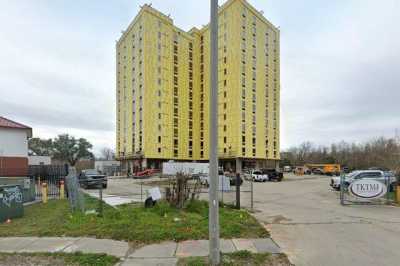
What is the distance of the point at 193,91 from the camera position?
69.6 metres

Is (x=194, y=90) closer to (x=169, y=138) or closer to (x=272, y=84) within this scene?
(x=169, y=138)

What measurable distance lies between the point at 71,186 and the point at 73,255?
221 inches

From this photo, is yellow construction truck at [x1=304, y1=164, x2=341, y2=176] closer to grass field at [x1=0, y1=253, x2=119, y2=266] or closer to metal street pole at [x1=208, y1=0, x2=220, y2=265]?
metal street pole at [x1=208, y1=0, x2=220, y2=265]

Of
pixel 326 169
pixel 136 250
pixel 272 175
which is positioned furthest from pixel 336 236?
pixel 326 169

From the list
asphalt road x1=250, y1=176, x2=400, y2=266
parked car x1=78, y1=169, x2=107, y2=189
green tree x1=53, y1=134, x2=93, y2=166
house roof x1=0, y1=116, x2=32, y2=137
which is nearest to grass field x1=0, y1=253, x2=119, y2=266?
asphalt road x1=250, y1=176, x2=400, y2=266

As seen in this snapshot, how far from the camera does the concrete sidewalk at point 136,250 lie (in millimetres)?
5711

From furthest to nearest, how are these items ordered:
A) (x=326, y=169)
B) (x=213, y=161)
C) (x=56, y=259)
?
(x=326, y=169) → (x=56, y=259) → (x=213, y=161)

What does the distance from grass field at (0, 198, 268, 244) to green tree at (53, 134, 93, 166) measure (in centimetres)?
7522

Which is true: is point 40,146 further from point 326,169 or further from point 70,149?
point 326,169

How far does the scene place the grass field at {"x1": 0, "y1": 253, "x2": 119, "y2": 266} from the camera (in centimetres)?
539

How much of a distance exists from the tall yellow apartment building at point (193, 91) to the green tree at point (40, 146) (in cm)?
2265

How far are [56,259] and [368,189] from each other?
46.8 feet

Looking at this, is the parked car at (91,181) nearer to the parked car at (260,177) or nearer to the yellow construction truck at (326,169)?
the parked car at (260,177)

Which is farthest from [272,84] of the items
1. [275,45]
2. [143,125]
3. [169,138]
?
[143,125]
